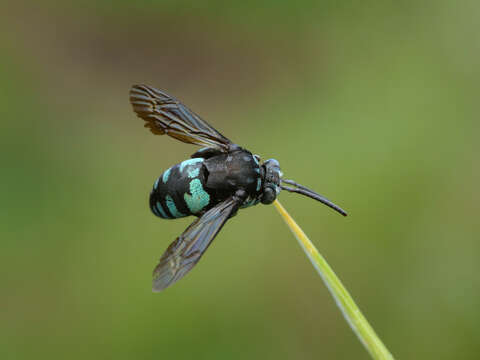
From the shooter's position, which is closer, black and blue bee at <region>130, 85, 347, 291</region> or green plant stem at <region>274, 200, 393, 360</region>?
green plant stem at <region>274, 200, 393, 360</region>

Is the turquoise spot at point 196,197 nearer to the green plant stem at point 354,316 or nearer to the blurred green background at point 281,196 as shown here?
the green plant stem at point 354,316

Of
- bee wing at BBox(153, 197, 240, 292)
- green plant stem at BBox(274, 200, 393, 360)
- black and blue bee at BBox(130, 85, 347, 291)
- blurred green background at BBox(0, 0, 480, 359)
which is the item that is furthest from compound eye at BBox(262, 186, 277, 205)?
blurred green background at BBox(0, 0, 480, 359)

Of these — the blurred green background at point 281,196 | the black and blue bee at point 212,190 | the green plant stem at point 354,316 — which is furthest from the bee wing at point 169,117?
the blurred green background at point 281,196

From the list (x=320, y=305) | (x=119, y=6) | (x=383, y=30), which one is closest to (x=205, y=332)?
(x=320, y=305)

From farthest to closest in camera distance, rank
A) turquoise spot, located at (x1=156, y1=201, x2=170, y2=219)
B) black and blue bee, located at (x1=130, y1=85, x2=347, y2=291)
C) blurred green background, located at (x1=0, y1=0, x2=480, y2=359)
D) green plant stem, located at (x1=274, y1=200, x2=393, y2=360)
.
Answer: blurred green background, located at (x1=0, y1=0, x2=480, y2=359) < turquoise spot, located at (x1=156, y1=201, x2=170, y2=219) < black and blue bee, located at (x1=130, y1=85, x2=347, y2=291) < green plant stem, located at (x1=274, y1=200, x2=393, y2=360)

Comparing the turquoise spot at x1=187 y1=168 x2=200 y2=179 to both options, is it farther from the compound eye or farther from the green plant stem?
the green plant stem

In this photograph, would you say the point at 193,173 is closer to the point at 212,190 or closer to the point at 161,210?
the point at 212,190
